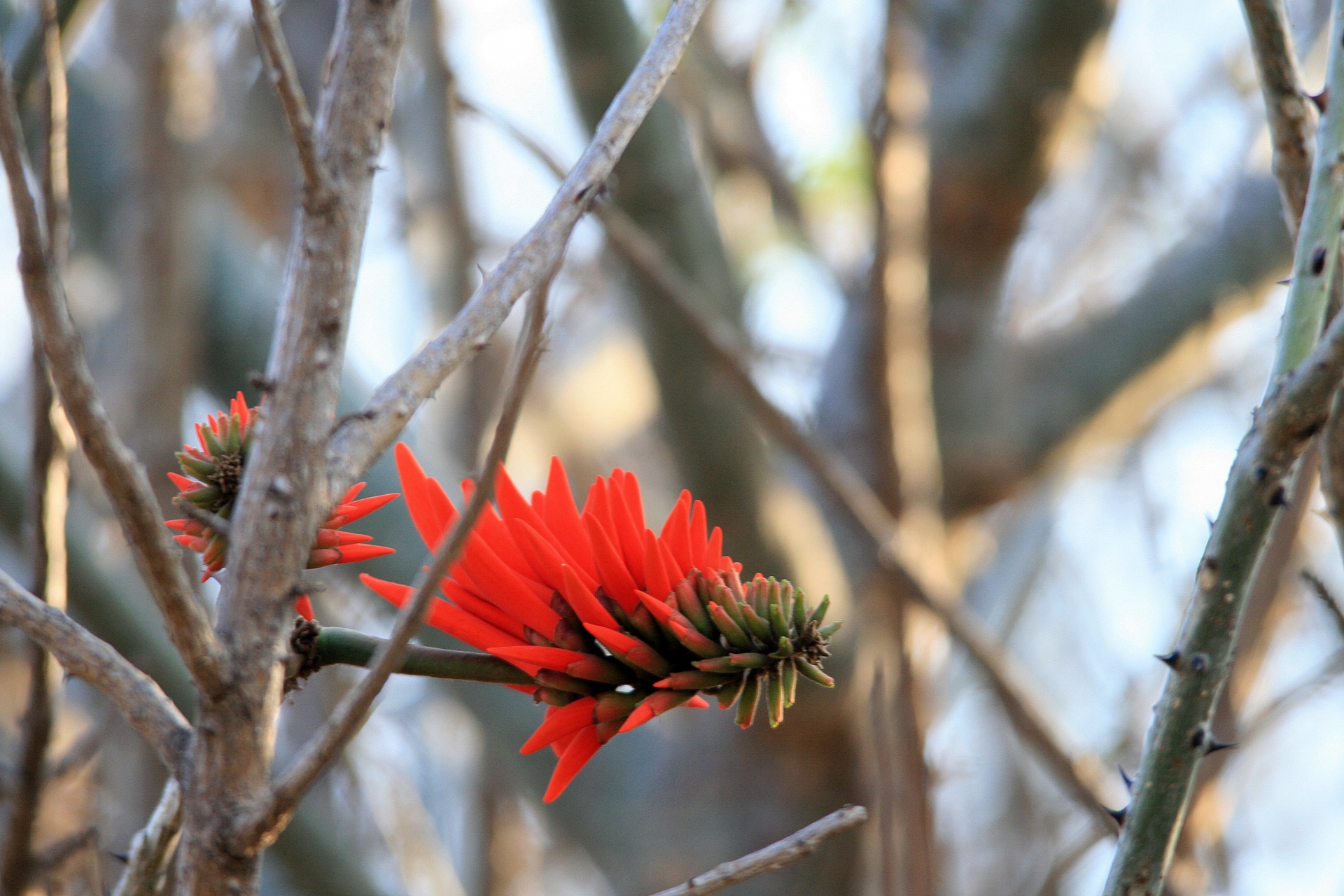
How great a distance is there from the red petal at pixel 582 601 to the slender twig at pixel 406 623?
0.17 ft

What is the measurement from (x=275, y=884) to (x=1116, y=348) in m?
1.77

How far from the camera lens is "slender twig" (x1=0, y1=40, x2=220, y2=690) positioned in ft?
1.11

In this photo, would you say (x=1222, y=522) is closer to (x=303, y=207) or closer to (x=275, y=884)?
(x=303, y=207)

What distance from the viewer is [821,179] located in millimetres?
3131

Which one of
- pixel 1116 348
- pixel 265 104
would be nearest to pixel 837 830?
pixel 1116 348

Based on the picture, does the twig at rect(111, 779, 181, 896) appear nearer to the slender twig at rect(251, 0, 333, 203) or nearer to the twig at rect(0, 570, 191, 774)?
the twig at rect(0, 570, 191, 774)

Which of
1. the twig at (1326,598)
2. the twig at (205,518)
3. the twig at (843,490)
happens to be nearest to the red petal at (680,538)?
the twig at (205,518)

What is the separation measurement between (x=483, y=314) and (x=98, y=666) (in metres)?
0.18

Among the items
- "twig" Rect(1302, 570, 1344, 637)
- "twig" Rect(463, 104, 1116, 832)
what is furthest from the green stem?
"twig" Rect(463, 104, 1116, 832)

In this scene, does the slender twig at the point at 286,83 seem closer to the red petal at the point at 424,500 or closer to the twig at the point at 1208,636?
the red petal at the point at 424,500

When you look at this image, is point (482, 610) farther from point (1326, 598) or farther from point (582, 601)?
point (1326, 598)

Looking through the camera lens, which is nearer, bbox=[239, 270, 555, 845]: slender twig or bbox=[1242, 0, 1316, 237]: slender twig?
bbox=[239, 270, 555, 845]: slender twig

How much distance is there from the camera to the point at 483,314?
17.1 inches

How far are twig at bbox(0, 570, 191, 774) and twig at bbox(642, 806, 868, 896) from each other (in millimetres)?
170
